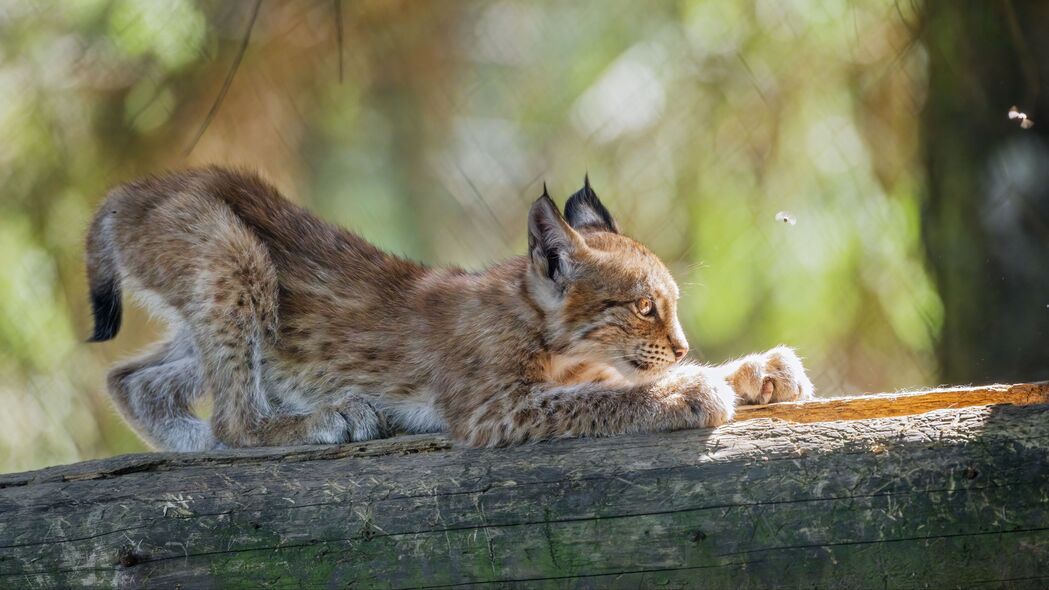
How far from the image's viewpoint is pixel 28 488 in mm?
3125

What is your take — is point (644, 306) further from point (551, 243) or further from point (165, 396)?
point (165, 396)

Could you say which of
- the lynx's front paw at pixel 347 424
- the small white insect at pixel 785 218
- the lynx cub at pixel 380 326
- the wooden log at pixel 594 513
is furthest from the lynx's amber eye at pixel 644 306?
the small white insect at pixel 785 218

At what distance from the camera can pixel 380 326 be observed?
3906mm

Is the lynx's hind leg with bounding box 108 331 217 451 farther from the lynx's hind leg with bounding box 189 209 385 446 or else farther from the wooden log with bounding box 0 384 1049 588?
the wooden log with bounding box 0 384 1049 588

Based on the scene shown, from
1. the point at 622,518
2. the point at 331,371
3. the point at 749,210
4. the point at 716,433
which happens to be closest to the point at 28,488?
the point at 331,371

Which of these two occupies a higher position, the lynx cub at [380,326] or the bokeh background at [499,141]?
the bokeh background at [499,141]

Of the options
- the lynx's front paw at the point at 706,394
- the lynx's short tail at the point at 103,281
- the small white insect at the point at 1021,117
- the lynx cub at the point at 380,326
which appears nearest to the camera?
the lynx's front paw at the point at 706,394

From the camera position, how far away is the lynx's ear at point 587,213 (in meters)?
4.10

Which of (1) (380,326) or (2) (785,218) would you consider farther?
(2) (785,218)

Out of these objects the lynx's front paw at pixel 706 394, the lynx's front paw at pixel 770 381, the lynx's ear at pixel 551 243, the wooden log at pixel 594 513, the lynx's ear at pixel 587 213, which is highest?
the lynx's ear at pixel 587 213

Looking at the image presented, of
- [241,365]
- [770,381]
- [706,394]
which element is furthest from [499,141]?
[706,394]

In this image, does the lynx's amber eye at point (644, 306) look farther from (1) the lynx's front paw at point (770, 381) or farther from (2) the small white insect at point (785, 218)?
(2) the small white insect at point (785, 218)

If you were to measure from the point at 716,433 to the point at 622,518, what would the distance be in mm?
374

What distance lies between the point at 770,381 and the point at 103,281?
2.40m
